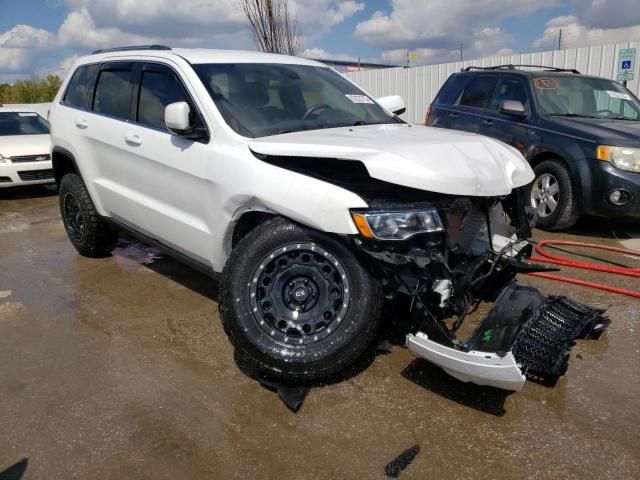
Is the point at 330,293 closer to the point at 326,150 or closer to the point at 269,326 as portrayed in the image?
the point at 269,326

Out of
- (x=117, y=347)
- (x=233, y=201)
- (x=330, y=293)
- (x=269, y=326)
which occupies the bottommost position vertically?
(x=117, y=347)

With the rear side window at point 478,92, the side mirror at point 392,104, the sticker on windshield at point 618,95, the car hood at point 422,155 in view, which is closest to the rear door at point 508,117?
the rear side window at point 478,92

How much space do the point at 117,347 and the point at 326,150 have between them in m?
1.96

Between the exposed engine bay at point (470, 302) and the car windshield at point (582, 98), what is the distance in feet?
11.8

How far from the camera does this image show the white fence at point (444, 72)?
1100 cm

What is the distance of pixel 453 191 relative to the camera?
259 centimetres

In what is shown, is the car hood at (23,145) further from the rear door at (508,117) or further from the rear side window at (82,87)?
the rear door at (508,117)

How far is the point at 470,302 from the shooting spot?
2.92m

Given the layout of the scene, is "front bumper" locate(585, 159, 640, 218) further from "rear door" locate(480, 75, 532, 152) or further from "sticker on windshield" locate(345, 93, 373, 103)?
"sticker on windshield" locate(345, 93, 373, 103)

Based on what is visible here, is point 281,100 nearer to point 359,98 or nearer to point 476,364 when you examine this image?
point 359,98

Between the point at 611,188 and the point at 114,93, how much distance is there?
189 inches

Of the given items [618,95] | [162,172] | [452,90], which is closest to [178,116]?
[162,172]

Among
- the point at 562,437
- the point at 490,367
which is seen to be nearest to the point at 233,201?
the point at 490,367

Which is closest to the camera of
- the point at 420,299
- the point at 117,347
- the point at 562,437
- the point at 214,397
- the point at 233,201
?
the point at 562,437
